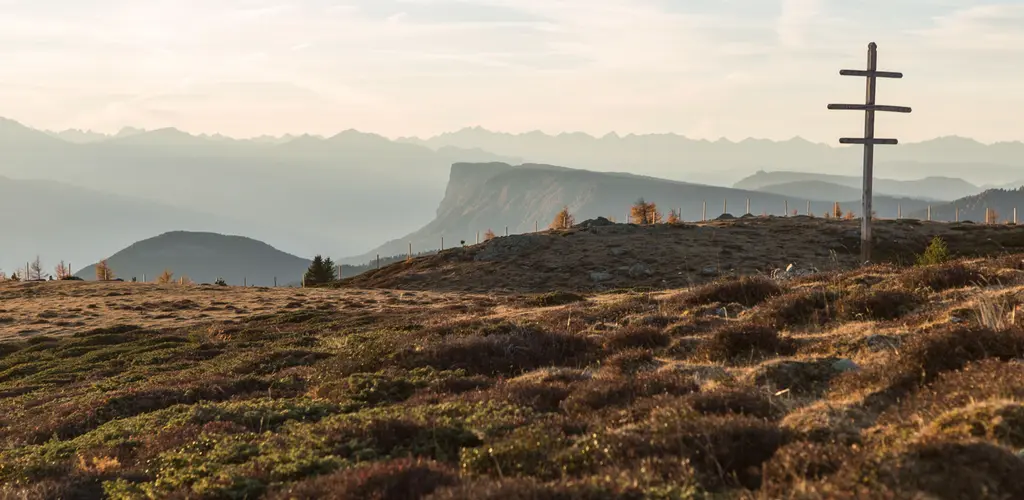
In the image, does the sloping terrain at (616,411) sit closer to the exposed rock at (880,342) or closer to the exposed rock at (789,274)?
the exposed rock at (880,342)

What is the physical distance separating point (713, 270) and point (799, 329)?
136ft

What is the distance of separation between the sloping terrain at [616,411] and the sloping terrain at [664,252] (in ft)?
116

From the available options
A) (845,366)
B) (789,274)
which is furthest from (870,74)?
(845,366)

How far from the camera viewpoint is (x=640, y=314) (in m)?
20.3

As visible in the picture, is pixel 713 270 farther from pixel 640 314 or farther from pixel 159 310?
pixel 159 310

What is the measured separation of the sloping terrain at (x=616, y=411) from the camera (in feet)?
22.6

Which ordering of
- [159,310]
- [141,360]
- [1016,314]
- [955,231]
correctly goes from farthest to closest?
[955,231] < [159,310] < [141,360] < [1016,314]

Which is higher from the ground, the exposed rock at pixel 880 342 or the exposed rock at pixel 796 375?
the exposed rock at pixel 880 342

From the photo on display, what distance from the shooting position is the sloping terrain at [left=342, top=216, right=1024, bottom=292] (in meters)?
57.4

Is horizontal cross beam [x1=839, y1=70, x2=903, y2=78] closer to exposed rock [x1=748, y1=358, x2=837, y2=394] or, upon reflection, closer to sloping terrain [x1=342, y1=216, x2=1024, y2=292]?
sloping terrain [x1=342, y1=216, x2=1024, y2=292]

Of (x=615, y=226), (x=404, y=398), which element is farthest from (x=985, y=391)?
(x=615, y=226)

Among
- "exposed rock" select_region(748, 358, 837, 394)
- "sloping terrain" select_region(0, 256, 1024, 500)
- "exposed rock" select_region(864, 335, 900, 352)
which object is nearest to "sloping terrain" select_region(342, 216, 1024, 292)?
"sloping terrain" select_region(0, 256, 1024, 500)

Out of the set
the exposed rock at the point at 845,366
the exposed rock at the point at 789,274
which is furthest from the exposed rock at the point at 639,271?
the exposed rock at the point at 845,366

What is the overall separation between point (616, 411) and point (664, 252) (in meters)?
55.2
